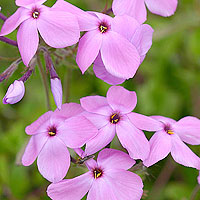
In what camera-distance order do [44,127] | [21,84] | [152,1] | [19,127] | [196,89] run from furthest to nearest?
[196,89]
[19,127]
[152,1]
[44,127]
[21,84]

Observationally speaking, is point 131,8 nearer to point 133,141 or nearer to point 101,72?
point 101,72

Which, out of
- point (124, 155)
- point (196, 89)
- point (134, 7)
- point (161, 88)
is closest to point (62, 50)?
point (134, 7)

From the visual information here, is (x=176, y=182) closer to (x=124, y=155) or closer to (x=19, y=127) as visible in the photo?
(x=19, y=127)

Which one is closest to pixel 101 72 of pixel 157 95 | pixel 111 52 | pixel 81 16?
pixel 111 52

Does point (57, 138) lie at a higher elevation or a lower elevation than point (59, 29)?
lower

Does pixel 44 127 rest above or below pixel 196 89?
above

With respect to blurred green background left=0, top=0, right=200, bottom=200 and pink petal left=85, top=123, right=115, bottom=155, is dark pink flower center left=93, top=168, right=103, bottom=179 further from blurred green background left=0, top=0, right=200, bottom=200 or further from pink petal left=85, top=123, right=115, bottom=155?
blurred green background left=0, top=0, right=200, bottom=200
